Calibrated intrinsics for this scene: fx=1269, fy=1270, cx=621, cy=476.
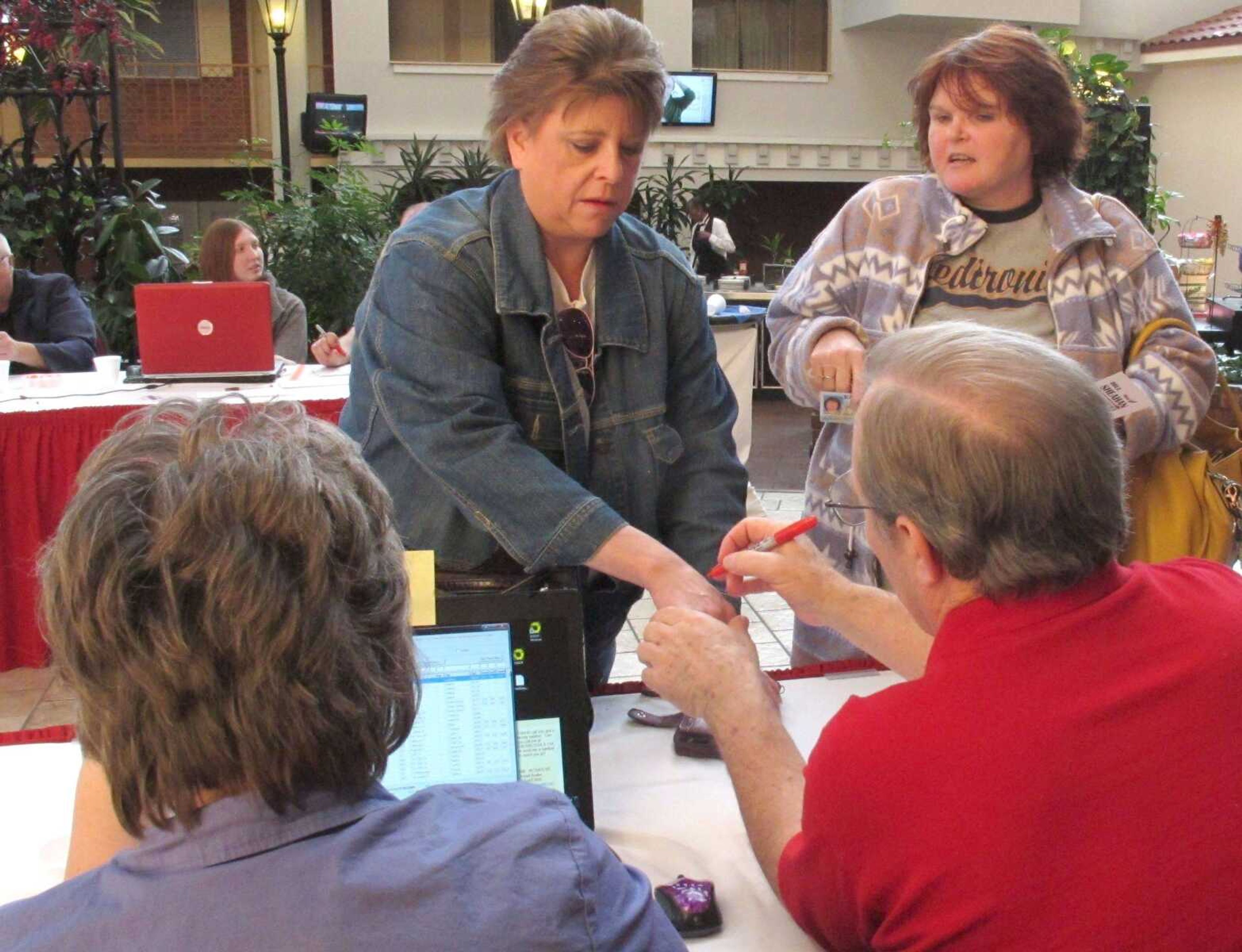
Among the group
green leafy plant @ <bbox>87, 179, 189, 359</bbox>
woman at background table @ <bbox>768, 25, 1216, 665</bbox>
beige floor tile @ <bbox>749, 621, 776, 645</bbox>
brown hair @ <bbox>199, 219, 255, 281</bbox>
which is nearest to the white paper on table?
brown hair @ <bbox>199, 219, 255, 281</bbox>

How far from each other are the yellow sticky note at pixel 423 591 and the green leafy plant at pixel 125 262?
18.6 ft

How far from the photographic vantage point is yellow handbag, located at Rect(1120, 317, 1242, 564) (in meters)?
2.04

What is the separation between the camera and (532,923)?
2.55 ft

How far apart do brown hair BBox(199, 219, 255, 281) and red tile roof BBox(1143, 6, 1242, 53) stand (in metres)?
10.6

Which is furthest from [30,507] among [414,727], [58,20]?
[58,20]

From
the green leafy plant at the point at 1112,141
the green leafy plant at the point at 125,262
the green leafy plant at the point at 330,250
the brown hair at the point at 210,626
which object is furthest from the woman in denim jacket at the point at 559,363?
the green leafy plant at the point at 330,250

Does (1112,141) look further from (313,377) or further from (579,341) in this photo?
(579,341)

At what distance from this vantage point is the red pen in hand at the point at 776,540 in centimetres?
155

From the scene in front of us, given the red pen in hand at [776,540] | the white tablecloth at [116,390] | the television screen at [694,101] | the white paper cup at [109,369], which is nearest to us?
the red pen in hand at [776,540]

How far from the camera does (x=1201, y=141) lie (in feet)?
43.2

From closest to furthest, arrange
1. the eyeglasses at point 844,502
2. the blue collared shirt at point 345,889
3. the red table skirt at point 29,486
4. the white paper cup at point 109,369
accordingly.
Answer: the blue collared shirt at point 345,889, the eyeglasses at point 844,502, the red table skirt at point 29,486, the white paper cup at point 109,369

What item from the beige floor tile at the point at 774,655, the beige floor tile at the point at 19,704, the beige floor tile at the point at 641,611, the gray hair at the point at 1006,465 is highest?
the gray hair at the point at 1006,465

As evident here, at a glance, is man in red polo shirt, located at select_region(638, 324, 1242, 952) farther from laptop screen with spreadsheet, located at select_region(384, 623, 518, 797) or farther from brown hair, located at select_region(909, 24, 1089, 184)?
brown hair, located at select_region(909, 24, 1089, 184)

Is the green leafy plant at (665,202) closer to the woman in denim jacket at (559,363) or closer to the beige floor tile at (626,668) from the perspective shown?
the beige floor tile at (626,668)
